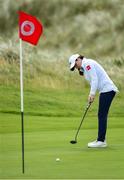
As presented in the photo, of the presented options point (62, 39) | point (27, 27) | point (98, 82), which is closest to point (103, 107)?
point (98, 82)

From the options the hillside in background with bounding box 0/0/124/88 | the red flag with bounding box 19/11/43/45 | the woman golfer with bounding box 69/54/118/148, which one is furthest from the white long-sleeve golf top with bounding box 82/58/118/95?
the hillside in background with bounding box 0/0/124/88

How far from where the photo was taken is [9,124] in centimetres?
1276

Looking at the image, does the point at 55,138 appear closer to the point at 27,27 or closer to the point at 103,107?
Result: the point at 103,107

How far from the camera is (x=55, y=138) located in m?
9.22

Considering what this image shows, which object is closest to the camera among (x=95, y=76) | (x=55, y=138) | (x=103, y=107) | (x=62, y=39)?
(x=95, y=76)

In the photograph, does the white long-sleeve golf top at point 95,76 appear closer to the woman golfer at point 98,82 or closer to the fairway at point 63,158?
the woman golfer at point 98,82

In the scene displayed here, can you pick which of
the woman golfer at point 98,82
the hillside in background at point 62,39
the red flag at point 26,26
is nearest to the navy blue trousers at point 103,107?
the woman golfer at point 98,82

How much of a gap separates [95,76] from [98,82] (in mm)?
188

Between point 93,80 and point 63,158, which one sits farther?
point 93,80

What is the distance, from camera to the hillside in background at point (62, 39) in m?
14.3

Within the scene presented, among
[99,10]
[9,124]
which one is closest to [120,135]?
[9,124]

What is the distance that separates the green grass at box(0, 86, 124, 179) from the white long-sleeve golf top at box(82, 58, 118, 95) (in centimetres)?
67

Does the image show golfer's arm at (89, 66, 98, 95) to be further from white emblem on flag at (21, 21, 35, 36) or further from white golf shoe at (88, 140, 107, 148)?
white emblem on flag at (21, 21, 35, 36)

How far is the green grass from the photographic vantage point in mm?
5688
